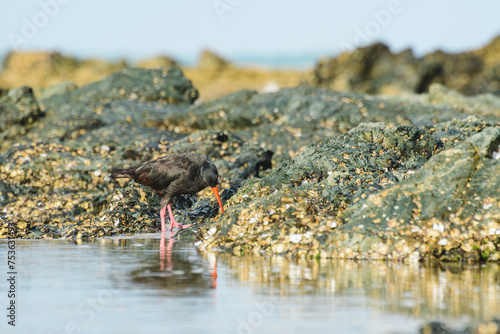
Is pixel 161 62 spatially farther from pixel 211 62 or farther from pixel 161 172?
pixel 161 172

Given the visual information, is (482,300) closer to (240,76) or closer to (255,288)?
(255,288)

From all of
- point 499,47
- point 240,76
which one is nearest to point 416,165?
point 499,47

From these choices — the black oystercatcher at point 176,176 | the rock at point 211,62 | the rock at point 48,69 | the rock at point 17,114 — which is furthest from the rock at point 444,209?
the rock at point 211,62

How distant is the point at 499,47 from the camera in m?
53.0

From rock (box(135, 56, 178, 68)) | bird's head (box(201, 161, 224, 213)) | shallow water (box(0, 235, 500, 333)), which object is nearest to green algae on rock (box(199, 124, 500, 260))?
shallow water (box(0, 235, 500, 333))

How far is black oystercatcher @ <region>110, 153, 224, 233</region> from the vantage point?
13.3 metres

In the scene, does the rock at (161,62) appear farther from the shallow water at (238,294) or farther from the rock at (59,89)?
the shallow water at (238,294)

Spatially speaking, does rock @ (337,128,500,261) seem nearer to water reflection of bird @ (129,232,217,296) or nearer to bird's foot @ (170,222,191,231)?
water reflection of bird @ (129,232,217,296)

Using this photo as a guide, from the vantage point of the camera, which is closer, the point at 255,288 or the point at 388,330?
the point at 388,330

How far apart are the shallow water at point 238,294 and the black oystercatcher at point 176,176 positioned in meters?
3.22

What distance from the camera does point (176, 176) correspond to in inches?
526

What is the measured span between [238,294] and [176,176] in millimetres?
6311

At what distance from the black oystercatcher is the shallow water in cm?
322

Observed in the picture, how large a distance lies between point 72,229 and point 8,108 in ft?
39.6
